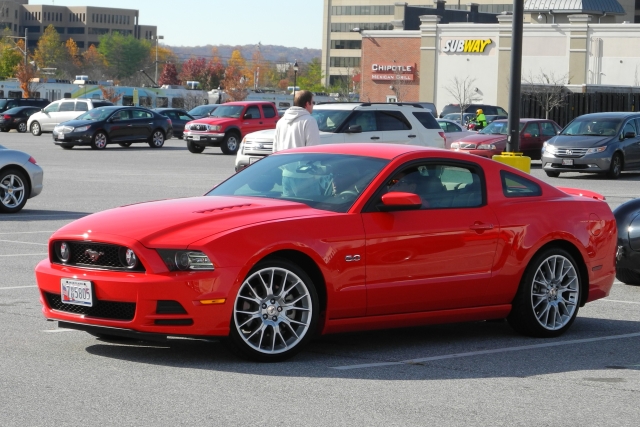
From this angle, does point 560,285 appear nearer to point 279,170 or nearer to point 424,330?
point 424,330

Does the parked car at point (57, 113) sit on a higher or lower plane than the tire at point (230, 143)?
higher

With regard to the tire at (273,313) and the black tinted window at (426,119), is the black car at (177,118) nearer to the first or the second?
the black tinted window at (426,119)

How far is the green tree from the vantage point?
620 ft

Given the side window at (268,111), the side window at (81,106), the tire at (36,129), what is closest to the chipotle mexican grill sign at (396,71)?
the tire at (36,129)

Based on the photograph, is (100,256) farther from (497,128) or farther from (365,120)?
(497,128)

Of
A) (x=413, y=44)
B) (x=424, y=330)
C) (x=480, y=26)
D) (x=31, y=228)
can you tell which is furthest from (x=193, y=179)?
(x=413, y=44)

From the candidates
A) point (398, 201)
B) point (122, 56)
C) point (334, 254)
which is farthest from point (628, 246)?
point (122, 56)

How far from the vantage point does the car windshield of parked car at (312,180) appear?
8141 mm

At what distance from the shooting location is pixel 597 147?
29.5m

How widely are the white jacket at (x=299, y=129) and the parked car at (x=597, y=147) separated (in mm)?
17168

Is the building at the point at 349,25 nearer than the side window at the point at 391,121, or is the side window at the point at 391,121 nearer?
the side window at the point at 391,121

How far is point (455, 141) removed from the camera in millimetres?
34812

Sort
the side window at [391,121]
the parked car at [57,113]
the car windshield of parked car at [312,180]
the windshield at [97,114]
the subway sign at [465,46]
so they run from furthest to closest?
the subway sign at [465,46] → the parked car at [57,113] → the windshield at [97,114] → the side window at [391,121] → the car windshield of parked car at [312,180]

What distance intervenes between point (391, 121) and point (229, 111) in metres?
Result: 16.1
